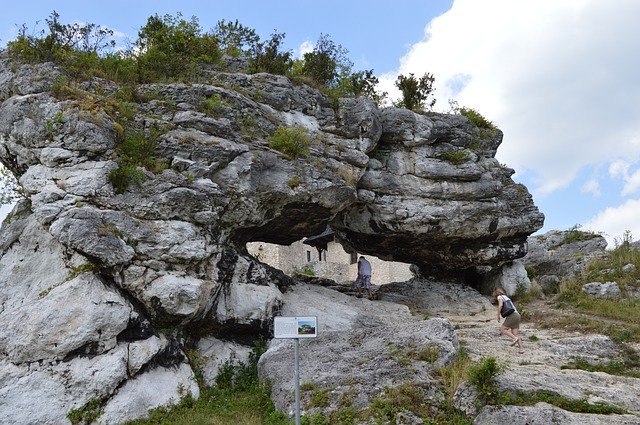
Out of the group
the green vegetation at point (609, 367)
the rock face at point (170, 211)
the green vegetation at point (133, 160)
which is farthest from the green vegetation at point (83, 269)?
the green vegetation at point (609, 367)

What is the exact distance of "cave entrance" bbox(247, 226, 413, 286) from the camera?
109ft

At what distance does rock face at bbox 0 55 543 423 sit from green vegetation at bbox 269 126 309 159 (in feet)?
0.83

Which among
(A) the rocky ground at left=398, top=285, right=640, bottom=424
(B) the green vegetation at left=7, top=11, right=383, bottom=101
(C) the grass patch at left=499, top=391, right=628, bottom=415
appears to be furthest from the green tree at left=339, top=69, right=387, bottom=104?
(C) the grass patch at left=499, top=391, right=628, bottom=415

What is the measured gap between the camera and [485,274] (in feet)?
70.3

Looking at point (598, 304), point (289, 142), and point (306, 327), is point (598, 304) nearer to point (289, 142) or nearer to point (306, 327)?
point (289, 142)

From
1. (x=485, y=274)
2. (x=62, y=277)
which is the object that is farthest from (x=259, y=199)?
(x=485, y=274)

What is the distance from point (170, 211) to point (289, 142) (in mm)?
4096

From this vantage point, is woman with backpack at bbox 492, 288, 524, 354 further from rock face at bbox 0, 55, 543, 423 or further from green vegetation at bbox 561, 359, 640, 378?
rock face at bbox 0, 55, 543, 423

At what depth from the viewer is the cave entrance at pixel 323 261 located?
3334 centimetres

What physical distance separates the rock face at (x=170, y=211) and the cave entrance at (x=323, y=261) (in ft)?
45.5

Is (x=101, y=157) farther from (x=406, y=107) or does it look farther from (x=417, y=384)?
(x=406, y=107)

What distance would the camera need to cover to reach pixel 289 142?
15.4 metres

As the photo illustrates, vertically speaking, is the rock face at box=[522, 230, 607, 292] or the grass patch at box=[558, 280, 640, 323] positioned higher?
the rock face at box=[522, 230, 607, 292]

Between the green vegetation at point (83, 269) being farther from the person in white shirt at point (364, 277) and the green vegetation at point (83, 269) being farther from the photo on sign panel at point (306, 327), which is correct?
the person in white shirt at point (364, 277)
